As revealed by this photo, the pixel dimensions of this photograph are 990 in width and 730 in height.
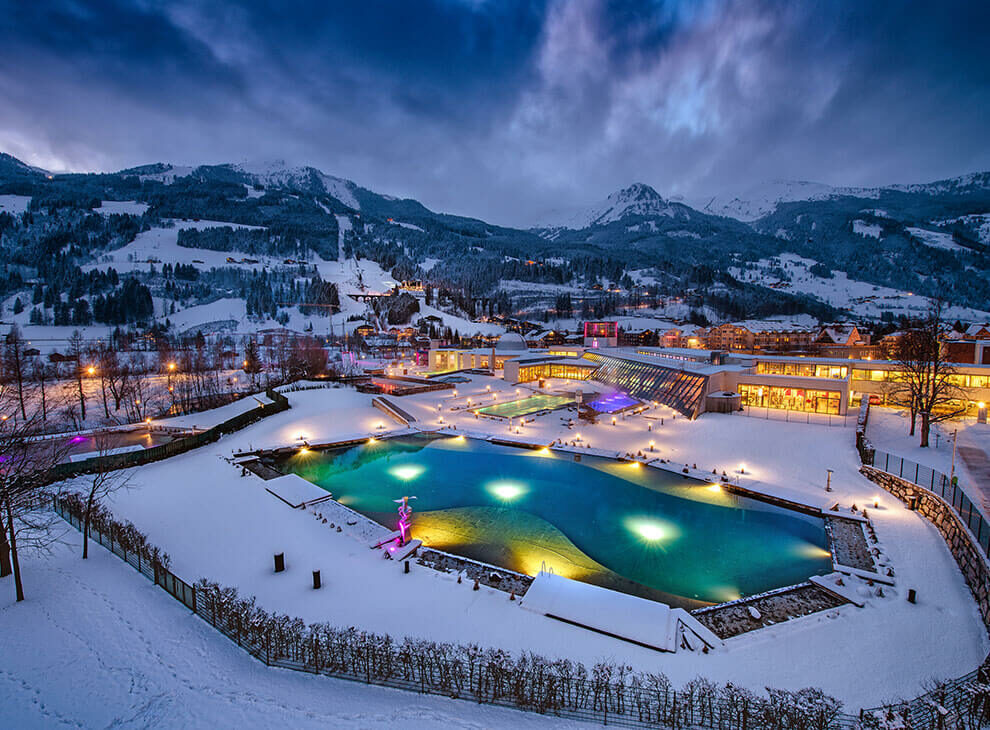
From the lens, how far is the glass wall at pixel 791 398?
3118 cm

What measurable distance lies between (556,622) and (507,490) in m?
9.83

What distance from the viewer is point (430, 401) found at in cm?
3775

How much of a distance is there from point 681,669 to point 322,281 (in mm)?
148279

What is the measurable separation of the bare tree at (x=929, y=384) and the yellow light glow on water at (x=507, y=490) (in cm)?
2292

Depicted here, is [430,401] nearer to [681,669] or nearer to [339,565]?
[339,565]

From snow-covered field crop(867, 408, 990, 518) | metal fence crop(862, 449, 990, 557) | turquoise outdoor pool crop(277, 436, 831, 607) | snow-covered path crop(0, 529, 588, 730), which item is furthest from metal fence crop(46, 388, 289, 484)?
snow-covered field crop(867, 408, 990, 518)

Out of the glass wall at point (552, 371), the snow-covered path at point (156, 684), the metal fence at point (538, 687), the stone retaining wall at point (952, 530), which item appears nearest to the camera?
the snow-covered path at point (156, 684)

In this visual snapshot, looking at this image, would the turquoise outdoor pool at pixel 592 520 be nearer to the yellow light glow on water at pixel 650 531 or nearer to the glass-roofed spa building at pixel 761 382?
the yellow light glow on water at pixel 650 531

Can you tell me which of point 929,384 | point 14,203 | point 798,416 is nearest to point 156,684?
Result: point 798,416

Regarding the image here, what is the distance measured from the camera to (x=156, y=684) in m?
7.61

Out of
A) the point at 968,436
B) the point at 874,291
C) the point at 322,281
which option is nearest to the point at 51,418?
the point at 968,436

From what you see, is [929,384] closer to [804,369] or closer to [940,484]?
[804,369]

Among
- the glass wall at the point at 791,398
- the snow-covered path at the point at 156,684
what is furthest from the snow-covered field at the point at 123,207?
the glass wall at the point at 791,398

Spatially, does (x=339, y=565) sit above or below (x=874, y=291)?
below
